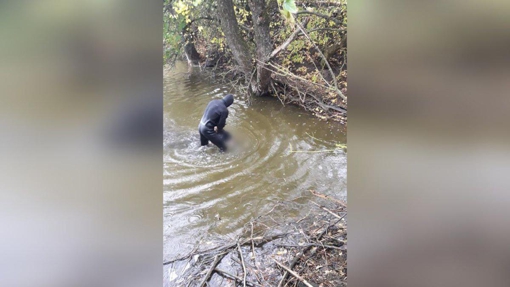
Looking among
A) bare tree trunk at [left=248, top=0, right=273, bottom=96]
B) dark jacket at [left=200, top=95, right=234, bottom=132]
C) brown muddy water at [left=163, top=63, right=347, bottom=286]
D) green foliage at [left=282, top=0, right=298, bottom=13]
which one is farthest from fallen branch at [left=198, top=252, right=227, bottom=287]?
bare tree trunk at [left=248, top=0, right=273, bottom=96]

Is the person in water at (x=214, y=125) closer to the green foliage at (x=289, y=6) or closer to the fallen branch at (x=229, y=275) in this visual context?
the fallen branch at (x=229, y=275)

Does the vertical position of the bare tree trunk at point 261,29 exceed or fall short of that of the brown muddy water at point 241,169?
it exceeds it

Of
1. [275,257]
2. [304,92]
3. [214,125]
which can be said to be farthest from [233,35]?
[275,257]

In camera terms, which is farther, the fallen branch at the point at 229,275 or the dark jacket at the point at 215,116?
the dark jacket at the point at 215,116

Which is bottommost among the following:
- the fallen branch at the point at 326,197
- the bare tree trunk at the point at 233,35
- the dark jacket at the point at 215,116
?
the fallen branch at the point at 326,197

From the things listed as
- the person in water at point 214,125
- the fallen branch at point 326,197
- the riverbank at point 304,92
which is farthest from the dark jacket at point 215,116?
the fallen branch at point 326,197

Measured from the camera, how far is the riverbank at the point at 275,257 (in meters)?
3.07

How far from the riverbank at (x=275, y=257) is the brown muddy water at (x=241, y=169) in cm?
17

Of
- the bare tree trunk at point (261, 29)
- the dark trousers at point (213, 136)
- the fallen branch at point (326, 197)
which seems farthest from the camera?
the bare tree trunk at point (261, 29)

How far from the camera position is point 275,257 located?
3.40 meters
